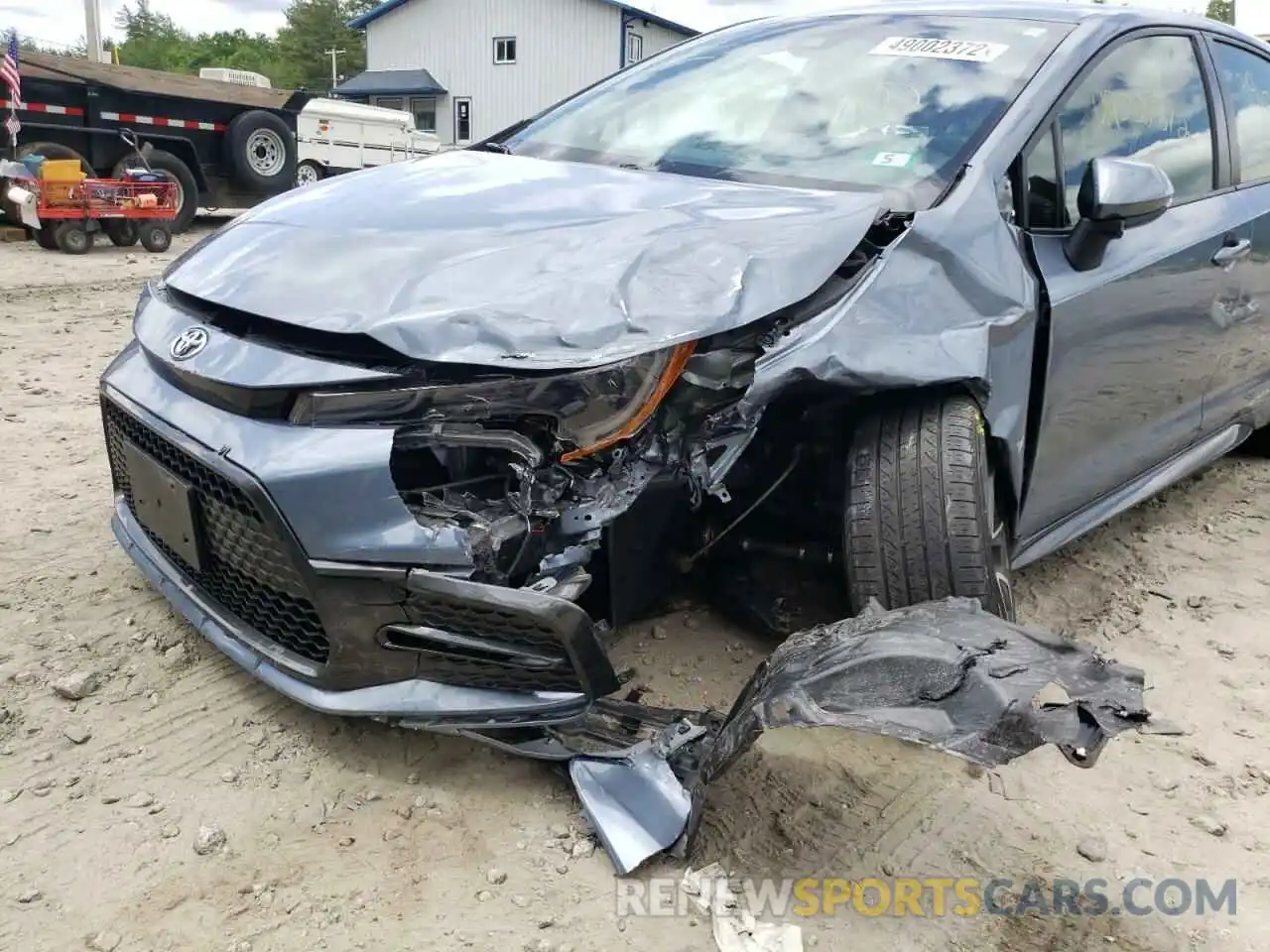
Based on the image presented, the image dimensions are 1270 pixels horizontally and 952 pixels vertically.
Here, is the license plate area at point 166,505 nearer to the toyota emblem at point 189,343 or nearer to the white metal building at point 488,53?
the toyota emblem at point 189,343

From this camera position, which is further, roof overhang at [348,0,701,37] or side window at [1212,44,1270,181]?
roof overhang at [348,0,701,37]

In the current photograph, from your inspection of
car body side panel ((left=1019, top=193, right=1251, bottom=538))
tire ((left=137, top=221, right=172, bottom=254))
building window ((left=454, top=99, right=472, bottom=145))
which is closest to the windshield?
car body side panel ((left=1019, top=193, right=1251, bottom=538))

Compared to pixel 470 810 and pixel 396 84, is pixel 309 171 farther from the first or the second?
pixel 396 84

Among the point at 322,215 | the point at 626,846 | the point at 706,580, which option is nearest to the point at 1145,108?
the point at 706,580

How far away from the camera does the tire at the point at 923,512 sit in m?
2.19

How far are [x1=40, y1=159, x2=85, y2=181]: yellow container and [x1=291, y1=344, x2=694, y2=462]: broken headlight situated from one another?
31.9ft

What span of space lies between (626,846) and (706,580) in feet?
3.13

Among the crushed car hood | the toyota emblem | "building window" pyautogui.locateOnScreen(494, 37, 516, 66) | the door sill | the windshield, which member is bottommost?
the door sill

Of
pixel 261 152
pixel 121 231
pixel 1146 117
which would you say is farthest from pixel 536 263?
pixel 261 152

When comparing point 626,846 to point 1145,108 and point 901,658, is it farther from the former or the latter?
point 1145,108

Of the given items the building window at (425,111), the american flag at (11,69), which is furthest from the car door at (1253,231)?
the building window at (425,111)

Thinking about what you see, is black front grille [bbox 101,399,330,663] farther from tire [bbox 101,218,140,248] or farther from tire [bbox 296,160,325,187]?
tire [bbox 296,160,325,187]

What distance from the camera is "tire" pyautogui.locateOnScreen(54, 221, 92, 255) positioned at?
1020 cm

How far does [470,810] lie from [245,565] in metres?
0.67
